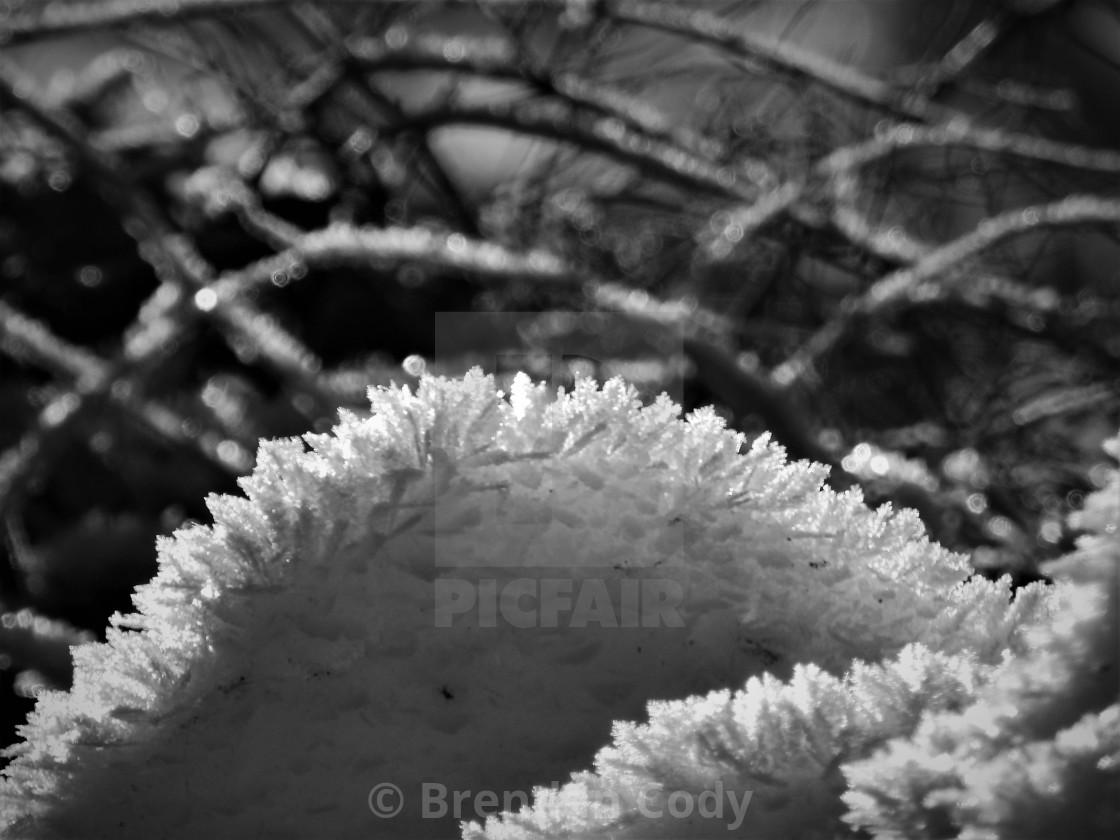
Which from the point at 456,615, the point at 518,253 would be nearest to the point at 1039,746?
the point at 456,615

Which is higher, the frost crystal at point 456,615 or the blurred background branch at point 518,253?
the blurred background branch at point 518,253

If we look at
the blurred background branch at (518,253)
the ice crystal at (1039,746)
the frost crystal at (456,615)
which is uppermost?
the blurred background branch at (518,253)

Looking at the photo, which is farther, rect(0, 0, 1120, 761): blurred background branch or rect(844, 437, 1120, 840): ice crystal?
rect(0, 0, 1120, 761): blurred background branch

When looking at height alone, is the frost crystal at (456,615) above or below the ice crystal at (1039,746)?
above

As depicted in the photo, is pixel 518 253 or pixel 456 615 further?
pixel 518 253

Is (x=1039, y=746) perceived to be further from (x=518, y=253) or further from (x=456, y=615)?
(x=518, y=253)

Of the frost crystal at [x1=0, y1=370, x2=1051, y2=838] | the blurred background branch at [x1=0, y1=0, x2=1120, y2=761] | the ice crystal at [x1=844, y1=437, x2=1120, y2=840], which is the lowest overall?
the ice crystal at [x1=844, y1=437, x2=1120, y2=840]

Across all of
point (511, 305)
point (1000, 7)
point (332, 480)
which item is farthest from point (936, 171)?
point (332, 480)

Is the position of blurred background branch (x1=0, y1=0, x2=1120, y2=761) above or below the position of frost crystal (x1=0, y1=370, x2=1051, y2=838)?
above

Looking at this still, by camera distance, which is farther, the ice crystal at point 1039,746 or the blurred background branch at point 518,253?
the blurred background branch at point 518,253
